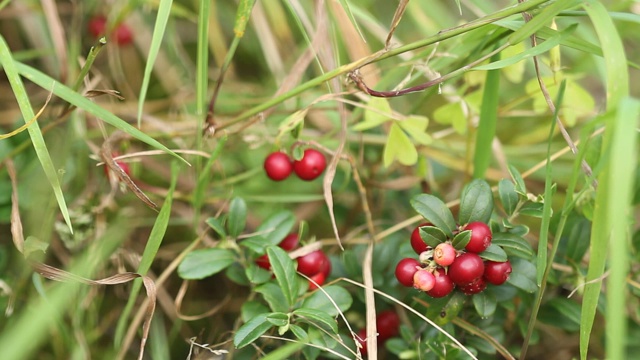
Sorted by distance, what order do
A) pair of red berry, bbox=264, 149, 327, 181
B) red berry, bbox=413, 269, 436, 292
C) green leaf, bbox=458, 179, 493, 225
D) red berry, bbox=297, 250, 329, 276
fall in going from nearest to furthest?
red berry, bbox=413, 269, 436, 292
green leaf, bbox=458, 179, 493, 225
red berry, bbox=297, 250, 329, 276
pair of red berry, bbox=264, 149, 327, 181

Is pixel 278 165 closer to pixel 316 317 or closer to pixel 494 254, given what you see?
pixel 316 317

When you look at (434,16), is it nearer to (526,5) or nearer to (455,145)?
(455,145)

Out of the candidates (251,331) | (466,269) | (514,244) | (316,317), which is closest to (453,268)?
(466,269)

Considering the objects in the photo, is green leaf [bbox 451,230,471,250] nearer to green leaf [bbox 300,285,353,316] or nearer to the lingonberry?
the lingonberry

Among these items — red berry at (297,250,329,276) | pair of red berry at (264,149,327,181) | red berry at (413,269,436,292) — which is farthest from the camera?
pair of red berry at (264,149,327,181)

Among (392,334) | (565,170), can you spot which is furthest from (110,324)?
(565,170)

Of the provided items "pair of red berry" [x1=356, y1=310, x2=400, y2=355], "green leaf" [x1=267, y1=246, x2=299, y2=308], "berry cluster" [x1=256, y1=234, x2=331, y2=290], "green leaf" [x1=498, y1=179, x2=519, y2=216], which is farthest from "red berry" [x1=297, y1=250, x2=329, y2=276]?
"green leaf" [x1=498, y1=179, x2=519, y2=216]

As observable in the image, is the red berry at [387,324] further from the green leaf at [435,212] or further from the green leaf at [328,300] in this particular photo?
the green leaf at [435,212]
